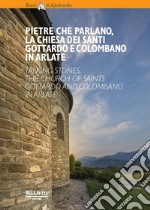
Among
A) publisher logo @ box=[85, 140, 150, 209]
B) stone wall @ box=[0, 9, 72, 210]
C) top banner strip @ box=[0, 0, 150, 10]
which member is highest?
top banner strip @ box=[0, 0, 150, 10]

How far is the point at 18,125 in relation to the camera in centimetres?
390

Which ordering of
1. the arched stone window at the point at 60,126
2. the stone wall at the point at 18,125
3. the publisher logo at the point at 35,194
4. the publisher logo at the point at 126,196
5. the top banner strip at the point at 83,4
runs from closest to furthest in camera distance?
the stone wall at the point at 18,125
the publisher logo at the point at 35,194
the top banner strip at the point at 83,4
the publisher logo at the point at 126,196
the arched stone window at the point at 60,126

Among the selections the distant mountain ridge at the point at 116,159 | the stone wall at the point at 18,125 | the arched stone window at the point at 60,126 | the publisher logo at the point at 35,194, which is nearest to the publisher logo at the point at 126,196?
the distant mountain ridge at the point at 116,159

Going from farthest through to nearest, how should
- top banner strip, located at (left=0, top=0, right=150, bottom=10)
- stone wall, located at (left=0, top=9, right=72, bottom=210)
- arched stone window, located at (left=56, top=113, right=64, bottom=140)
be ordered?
arched stone window, located at (left=56, top=113, right=64, bottom=140) → top banner strip, located at (left=0, top=0, right=150, bottom=10) → stone wall, located at (left=0, top=9, right=72, bottom=210)

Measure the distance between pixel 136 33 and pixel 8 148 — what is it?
10.5 feet

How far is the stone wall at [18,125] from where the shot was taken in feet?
11.5

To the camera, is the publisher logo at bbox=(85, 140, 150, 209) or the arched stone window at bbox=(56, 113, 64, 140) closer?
the publisher logo at bbox=(85, 140, 150, 209)

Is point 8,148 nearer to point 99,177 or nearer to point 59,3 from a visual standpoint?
point 59,3

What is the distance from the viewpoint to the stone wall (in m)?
3.52

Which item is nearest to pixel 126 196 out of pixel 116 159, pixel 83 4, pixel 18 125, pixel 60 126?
pixel 60 126

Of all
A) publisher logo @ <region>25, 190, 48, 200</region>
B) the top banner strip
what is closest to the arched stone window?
publisher logo @ <region>25, 190, 48, 200</region>

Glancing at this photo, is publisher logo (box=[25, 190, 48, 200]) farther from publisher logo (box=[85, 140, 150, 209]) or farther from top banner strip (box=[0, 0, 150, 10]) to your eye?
top banner strip (box=[0, 0, 150, 10])

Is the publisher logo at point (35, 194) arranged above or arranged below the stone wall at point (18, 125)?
below

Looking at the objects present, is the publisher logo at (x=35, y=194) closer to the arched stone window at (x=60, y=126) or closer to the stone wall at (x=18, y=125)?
the stone wall at (x=18, y=125)
